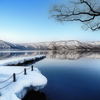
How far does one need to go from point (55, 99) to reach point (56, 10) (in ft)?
21.1

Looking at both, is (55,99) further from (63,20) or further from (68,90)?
(63,20)

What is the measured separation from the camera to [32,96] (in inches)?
405

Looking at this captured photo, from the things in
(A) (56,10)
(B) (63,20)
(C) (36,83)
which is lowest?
(C) (36,83)

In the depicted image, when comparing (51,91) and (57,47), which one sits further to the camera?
(57,47)

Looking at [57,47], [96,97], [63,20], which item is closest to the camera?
[96,97]

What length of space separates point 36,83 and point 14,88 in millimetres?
1779

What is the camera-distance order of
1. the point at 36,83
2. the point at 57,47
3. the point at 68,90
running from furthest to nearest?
the point at 57,47, the point at 68,90, the point at 36,83

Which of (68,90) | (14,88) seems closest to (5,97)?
(14,88)

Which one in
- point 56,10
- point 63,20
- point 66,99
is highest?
point 56,10

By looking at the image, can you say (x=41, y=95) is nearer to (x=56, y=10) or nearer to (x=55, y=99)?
(x=55, y=99)

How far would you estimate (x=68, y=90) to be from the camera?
40.2 ft

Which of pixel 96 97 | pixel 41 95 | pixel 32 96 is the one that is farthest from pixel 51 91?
pixel 96 97

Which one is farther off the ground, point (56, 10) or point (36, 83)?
point (56, 10)

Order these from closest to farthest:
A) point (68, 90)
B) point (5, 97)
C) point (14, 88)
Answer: point (5, 97), point (14, 88), point (68, 90)
